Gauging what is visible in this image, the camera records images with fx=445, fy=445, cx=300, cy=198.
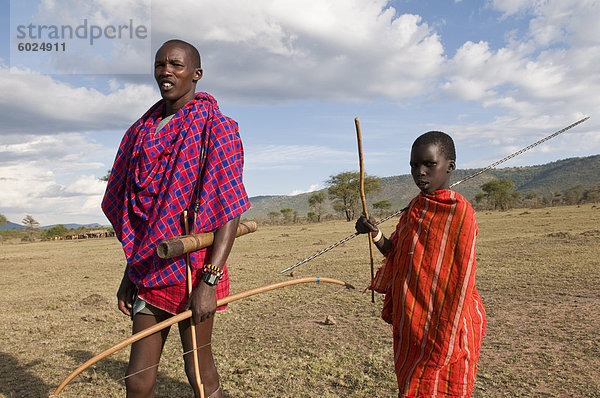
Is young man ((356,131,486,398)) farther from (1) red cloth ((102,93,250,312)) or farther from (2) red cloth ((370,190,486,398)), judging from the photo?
(1) red cloth ((102,93,250,312))

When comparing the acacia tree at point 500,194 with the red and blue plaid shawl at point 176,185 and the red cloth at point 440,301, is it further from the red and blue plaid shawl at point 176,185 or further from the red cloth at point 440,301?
the red and blue plaid shawl at point 176,185

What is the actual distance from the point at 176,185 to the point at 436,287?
59.3 inches

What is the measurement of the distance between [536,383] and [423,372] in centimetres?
200

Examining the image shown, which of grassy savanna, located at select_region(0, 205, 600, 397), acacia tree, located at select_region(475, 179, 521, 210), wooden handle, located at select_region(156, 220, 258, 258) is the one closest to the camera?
wooden handle, located at select_region(156, 220, 258, 258)

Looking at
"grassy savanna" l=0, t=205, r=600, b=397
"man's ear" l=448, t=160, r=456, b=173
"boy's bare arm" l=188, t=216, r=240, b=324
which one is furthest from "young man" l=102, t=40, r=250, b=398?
"man's ear" l=448, t=160, r=456, b=173

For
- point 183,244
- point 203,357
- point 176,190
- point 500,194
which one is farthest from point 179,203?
point 500,194

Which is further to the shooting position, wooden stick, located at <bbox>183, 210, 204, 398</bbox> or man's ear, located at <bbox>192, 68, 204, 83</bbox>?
man's ear, located at <bbox>192, 68, 204, 83</bbox>

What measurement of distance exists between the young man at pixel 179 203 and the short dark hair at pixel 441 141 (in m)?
1.06

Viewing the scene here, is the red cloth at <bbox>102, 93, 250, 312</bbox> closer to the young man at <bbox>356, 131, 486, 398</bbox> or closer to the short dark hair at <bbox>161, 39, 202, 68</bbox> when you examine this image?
the short dark hair at <bbox>161, 39, 202, 68</bbox>

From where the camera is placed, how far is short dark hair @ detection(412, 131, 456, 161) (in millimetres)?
2557

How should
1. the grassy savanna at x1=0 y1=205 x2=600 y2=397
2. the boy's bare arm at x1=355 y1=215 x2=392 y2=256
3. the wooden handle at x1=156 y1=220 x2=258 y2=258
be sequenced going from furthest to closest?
the grassy savanna at x1=0 y1=205 x2=600 y2=397 < the boy's bare arm at x1=355 y1=215 x2=392 y2=256 < the wooden handle at x1=156 y1=220 x2=258 y2=258

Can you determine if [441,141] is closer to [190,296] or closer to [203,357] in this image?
[190,296]

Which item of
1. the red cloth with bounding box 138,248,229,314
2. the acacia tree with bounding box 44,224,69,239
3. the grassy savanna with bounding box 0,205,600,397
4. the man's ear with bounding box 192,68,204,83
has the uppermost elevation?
the man's ear with bounding box 192,68,204,83

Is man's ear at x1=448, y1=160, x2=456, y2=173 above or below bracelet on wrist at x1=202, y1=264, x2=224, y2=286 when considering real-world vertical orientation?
above
